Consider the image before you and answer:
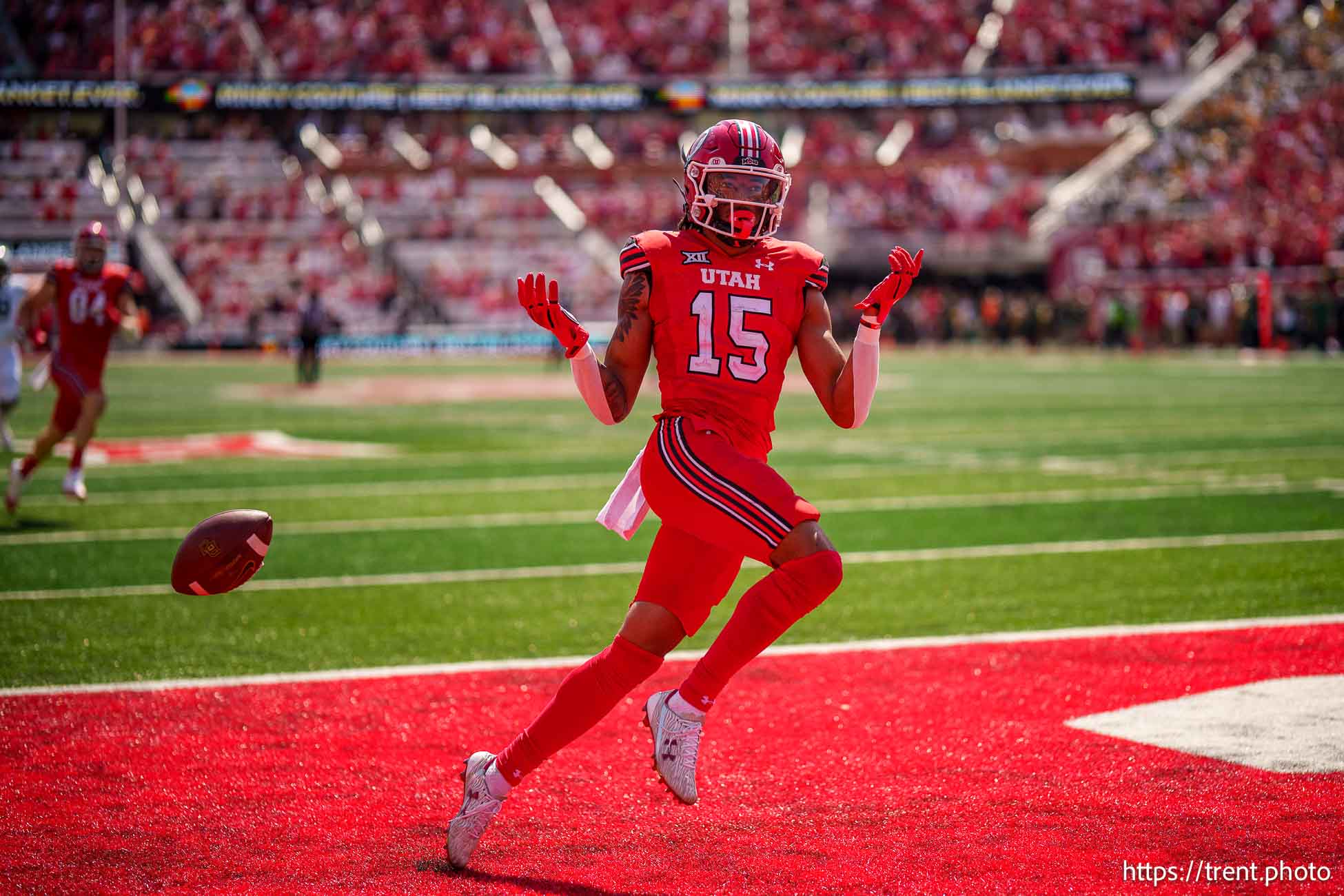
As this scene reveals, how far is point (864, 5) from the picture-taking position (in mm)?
48750

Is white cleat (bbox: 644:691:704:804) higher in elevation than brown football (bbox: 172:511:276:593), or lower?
lower

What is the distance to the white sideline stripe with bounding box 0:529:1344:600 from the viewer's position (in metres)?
8.02

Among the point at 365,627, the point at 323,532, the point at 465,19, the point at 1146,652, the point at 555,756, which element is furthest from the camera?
the point at 465,19

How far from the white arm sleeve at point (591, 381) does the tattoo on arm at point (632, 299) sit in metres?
0.13

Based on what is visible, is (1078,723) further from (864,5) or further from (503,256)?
(864,5)

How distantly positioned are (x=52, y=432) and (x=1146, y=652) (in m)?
8.67

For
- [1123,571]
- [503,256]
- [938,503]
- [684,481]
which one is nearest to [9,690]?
[684,481]

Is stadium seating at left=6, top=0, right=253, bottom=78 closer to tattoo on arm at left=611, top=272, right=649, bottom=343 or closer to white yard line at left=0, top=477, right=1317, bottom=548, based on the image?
white yard line at left=0, top=477, right=1317, bottom=548

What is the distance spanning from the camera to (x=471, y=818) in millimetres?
3855

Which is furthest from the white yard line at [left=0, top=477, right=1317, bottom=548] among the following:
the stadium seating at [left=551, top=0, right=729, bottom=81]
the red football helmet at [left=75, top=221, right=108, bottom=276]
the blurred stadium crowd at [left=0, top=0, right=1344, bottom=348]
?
the stadium seating at [left=551, top=0, right=729, bottom=81]

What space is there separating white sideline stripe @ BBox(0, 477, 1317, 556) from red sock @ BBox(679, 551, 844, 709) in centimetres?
646

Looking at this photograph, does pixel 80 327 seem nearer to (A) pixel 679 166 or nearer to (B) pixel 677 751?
(B) pixel 677 751

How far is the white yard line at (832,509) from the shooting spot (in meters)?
10.0

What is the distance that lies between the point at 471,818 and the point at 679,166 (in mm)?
42311
